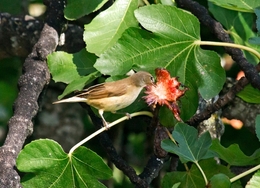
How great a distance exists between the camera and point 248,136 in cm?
340

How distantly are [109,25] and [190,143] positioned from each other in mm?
505

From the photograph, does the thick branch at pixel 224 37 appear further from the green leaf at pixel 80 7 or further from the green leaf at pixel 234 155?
the green leaf at pixel 80 7

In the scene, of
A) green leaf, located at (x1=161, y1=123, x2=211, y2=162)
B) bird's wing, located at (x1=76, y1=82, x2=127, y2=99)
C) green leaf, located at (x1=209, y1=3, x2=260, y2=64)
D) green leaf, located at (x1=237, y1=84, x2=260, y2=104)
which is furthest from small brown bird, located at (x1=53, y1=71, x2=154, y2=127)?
green leaf, located at (x1=209, y1=3, x2=260, y2=64)

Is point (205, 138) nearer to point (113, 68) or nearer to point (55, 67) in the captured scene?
point (113, 68)

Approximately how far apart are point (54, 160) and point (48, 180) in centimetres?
6

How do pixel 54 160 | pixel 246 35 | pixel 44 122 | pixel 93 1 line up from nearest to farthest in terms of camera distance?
pixel 54 160
pixel 93 1
pixel 246 35
pixel 44 122

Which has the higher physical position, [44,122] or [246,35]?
[246,35]

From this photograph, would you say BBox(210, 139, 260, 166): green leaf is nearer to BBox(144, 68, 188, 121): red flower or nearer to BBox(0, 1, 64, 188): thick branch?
BBox(144, 68, 188, 121): red flower

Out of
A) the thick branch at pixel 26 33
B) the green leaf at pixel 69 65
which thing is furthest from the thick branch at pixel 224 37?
the thick branch at pixel 26 33

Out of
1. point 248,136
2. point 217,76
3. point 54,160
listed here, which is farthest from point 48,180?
point 248,136

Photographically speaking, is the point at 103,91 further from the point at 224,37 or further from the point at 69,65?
the point at 224,37

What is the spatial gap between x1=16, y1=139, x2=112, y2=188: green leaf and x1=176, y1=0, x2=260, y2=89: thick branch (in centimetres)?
52

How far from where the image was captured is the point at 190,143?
6.09 ft

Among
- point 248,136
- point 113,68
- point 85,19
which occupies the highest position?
point 113,68
